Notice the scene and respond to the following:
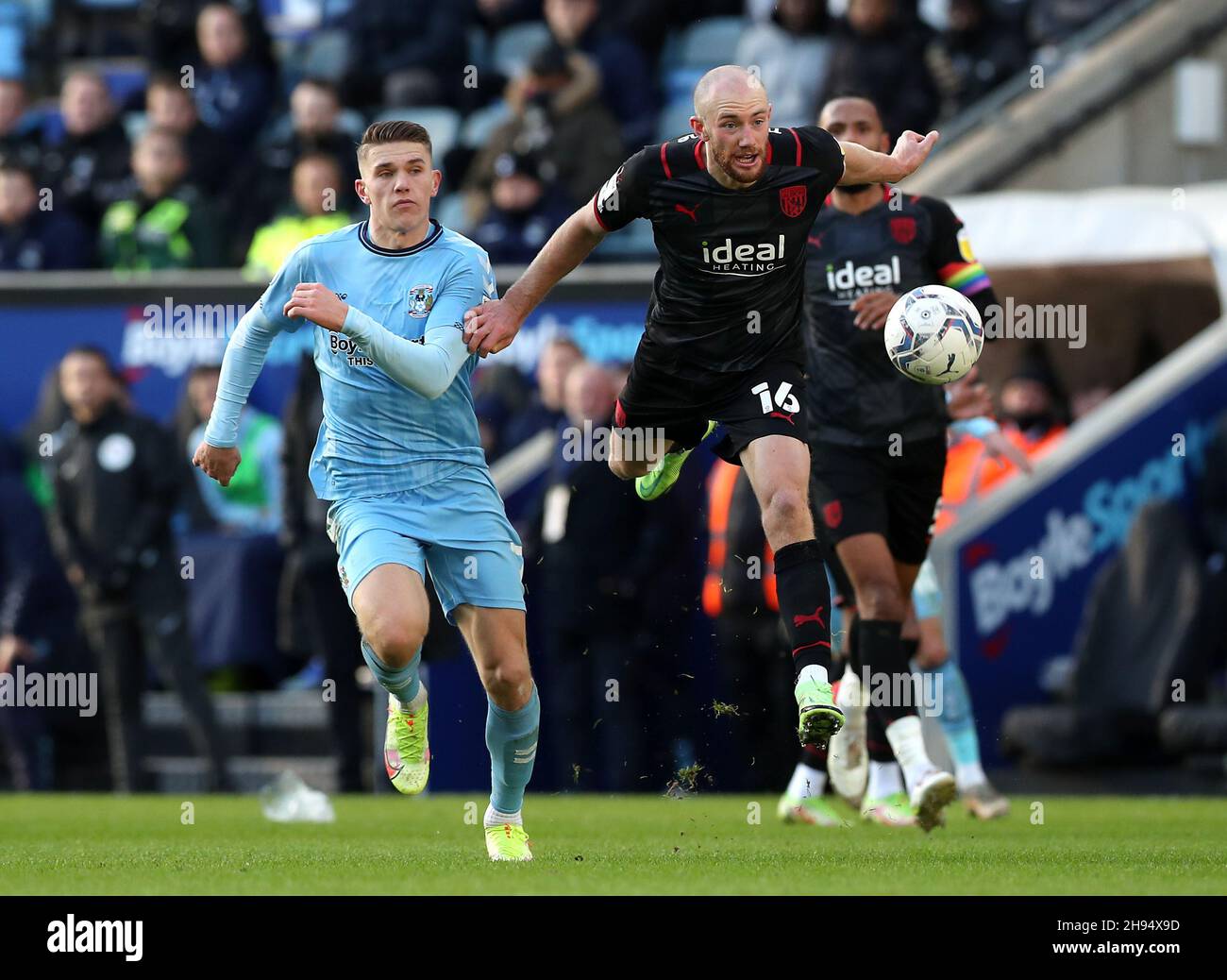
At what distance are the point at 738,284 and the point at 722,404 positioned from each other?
46cm

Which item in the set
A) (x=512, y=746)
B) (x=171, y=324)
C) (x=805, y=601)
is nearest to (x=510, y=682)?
(x=512, y=746)

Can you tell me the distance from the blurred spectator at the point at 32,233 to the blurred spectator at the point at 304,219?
141cm

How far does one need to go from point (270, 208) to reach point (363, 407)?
917 centimetres

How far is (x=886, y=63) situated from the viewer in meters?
15.9

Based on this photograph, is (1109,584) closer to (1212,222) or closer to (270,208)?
(1212,222)

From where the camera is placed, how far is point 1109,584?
13.7 metres

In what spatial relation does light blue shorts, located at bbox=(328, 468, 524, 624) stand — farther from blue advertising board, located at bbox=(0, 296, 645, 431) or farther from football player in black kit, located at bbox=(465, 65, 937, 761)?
blue advertising board, located at bbox=(0, 296, 645, 431)

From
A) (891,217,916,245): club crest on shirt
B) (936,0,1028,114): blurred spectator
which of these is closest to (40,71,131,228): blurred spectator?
(936,0,1028,114): blurred spectator

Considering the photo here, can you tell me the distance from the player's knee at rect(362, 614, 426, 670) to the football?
2206 mm

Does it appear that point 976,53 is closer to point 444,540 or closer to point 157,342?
point 157,342

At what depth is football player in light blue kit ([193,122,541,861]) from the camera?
26.6ft

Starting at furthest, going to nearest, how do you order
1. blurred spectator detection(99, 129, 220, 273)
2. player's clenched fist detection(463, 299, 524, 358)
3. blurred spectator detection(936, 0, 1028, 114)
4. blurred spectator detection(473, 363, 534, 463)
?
blurred spectator detection(936, 0, 1028, 114) → blurred spectator detection(99, 129, 220, 273) → blurred spectator detection(473, 363, 534, 463) → player's clenched fist detection(463, 299, 524, 358)

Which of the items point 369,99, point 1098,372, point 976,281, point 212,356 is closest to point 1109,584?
point 1098,372

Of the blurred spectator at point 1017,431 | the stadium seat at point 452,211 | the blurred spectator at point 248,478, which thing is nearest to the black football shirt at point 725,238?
the blurred spectator at point 1017,431
